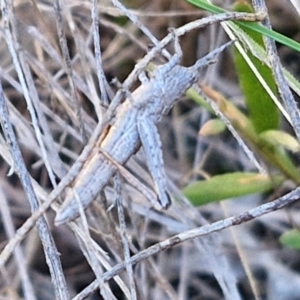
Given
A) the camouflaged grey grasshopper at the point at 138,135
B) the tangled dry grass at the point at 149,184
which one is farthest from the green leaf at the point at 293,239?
the camouflaged grey grasshopper at the point at 138,135

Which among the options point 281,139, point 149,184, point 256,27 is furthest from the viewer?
point 149,184

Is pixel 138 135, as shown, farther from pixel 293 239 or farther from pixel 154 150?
pixel 293 239

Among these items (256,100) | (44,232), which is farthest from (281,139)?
(44,232)

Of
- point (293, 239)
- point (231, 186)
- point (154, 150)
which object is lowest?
point (293, 239)

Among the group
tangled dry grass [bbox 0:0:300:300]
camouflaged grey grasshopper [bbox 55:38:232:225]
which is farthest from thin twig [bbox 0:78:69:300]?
tangled dry grass [bbox 0:0:300:300]

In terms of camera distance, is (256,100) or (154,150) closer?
(154,150)

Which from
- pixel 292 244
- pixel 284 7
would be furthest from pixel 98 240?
pixel 284 7
